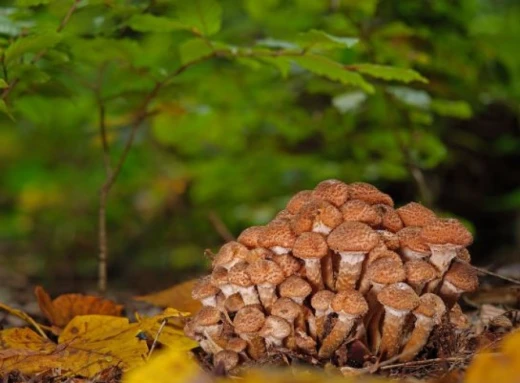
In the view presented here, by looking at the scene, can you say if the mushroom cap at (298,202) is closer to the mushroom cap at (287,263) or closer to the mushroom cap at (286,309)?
the mushroom cap at (287,263)

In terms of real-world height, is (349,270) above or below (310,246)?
below

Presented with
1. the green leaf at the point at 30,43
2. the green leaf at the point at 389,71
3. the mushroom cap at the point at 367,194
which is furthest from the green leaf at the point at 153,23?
the mushroom cap at the point at 367,194

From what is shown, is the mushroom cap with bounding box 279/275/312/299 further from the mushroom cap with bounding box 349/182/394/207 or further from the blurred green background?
the blurred green background

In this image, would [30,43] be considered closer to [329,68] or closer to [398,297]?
[329,68]

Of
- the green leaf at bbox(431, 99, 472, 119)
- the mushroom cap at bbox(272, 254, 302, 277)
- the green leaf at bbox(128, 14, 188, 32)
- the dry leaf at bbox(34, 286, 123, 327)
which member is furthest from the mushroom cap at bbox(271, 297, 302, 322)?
the green leaf at bbox(431, 99, 472, 119)

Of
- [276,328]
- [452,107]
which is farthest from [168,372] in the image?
[452,107]

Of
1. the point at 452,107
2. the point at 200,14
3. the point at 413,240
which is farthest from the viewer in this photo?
the point at 452,107
